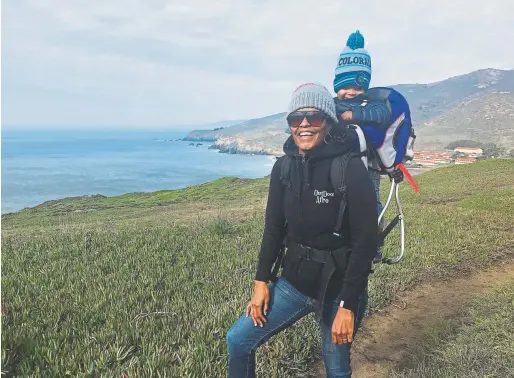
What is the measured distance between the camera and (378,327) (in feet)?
17.0

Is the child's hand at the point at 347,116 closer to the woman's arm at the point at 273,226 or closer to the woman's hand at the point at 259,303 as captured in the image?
the woman's arm at the point at 273,226

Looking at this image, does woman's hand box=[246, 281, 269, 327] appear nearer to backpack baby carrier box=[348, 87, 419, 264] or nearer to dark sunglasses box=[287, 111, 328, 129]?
backpack baby carrier box=[348, 87, 419, 264]

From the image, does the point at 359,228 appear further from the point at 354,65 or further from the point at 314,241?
the point at 354,65

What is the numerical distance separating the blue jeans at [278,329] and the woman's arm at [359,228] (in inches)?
10.1

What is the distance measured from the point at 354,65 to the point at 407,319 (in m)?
3.83

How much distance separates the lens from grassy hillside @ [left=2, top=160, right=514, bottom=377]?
372 cm

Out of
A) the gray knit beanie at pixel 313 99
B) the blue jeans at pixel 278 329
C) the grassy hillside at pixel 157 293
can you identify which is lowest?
the grassy hillside at pixel 157 293

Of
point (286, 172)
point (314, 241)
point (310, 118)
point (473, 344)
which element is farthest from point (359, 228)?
point (473, 344)

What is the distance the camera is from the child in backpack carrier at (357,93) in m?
3.02

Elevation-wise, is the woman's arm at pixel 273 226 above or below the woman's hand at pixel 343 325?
above

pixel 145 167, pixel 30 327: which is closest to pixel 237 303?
pixel 30 327

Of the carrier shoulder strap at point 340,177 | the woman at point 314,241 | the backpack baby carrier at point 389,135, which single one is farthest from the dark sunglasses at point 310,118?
the backpack baby carrier at point 389,135

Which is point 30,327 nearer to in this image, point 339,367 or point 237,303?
point 237,303

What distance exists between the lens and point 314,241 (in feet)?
8.99
